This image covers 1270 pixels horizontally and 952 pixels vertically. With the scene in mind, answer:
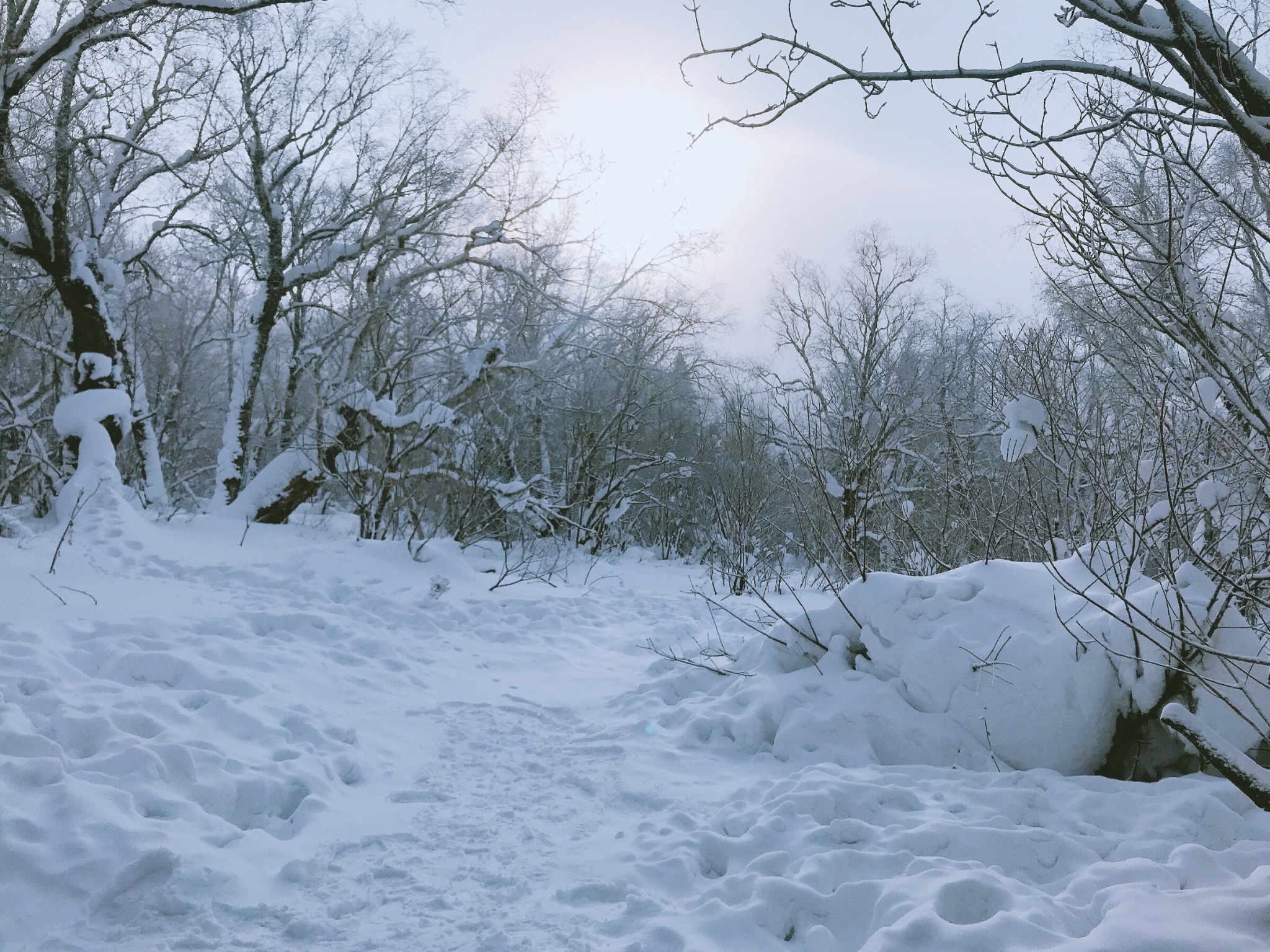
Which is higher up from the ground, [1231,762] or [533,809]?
[1231,762]

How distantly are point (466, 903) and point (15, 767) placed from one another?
193 cm

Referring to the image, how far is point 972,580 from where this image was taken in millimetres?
4797

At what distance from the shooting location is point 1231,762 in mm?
2281

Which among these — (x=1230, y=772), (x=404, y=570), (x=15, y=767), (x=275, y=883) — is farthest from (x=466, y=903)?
(x=404, y=570)

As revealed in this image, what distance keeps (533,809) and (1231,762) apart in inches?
114

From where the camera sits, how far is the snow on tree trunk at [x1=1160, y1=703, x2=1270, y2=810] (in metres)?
2.24

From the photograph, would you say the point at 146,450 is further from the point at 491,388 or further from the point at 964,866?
the point at 964,866

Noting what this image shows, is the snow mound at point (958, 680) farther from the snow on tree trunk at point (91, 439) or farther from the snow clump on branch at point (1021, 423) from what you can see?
the snow on tree trunk at point (91, 439)

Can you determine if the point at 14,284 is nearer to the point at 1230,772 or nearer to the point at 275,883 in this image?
the point at 275,883

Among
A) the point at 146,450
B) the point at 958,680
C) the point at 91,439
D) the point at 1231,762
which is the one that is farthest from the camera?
the point at 146,450

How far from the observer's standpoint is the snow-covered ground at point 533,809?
257 cm

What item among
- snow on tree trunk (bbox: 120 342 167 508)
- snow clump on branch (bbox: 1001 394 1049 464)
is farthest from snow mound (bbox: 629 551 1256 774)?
snow on tree trunk (bbox: 120 342 167 508)

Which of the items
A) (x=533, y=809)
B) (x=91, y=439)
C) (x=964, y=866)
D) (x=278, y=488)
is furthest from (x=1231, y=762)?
(x=278, y=488)

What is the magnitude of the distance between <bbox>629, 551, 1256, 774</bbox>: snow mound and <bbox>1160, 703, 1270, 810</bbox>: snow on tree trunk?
1.21 meters
